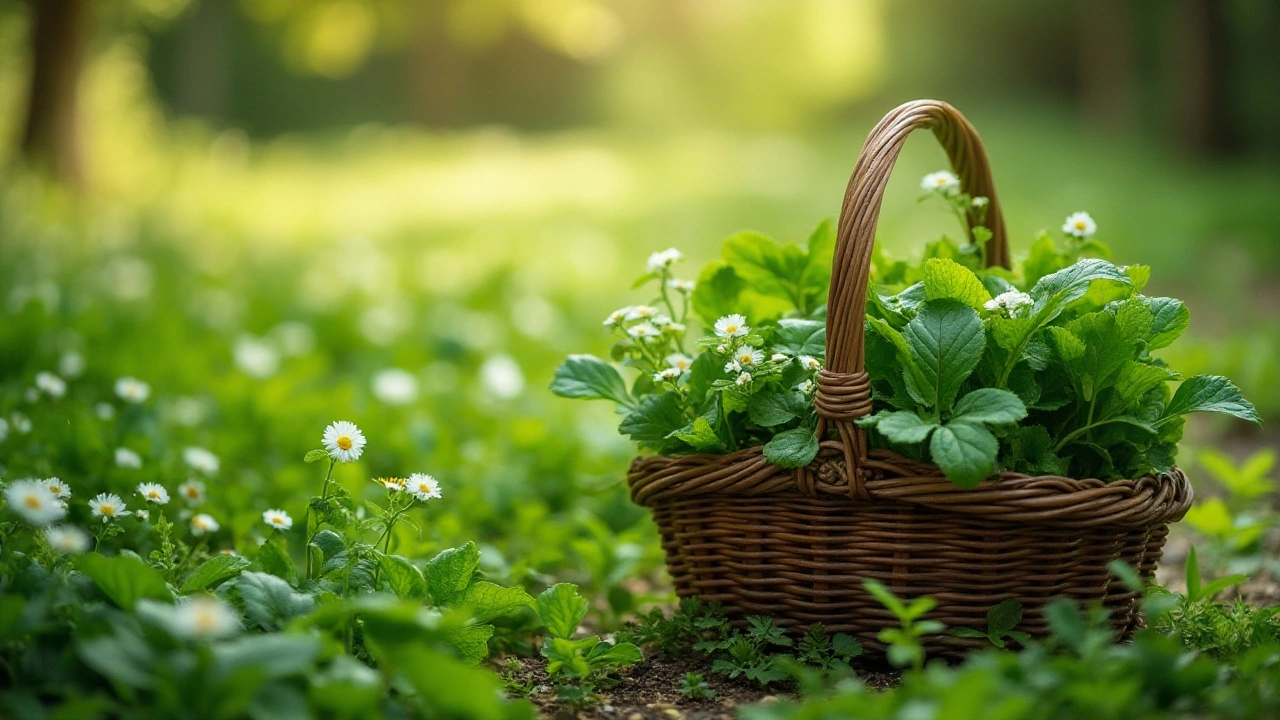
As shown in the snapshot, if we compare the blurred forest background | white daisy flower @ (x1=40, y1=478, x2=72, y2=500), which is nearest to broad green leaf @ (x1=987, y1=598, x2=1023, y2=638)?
the blurred forest background

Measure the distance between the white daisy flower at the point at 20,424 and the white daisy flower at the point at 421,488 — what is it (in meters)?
0.98

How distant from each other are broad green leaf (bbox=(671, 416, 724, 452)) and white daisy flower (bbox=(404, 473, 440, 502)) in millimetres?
367

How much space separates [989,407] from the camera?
1.28 m

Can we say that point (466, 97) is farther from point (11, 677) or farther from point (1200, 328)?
point (11, 677)

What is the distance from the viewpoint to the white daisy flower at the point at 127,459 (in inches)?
72.1

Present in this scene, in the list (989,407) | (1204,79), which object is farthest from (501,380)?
(1204,79)

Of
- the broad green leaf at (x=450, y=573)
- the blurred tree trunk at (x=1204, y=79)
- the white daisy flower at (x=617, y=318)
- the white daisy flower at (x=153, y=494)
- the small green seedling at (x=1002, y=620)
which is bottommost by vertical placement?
the small green seedling at (x=1002, y=620)

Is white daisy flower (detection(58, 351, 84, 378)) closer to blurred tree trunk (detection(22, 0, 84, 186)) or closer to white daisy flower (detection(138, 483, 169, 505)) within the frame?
white daisy flower (detection(138, 483, 169, 505))

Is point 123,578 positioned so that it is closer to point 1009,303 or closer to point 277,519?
point 277,519

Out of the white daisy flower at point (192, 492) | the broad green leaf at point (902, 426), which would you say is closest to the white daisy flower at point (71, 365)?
the white daisy flower at point (192, 492)

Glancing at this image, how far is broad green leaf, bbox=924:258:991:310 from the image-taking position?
4.57 ft

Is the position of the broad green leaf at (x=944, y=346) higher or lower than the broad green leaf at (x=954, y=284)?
lower

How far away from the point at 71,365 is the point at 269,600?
154 centimetres

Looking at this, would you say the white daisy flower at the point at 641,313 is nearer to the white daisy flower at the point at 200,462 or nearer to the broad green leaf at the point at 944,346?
the broad green leaf at the point at 944,346
